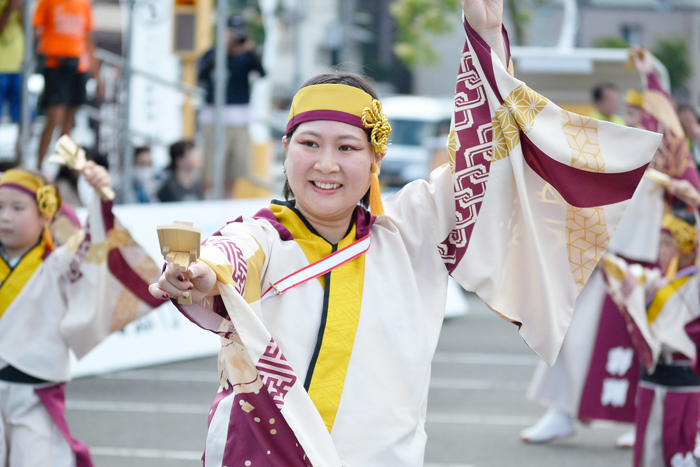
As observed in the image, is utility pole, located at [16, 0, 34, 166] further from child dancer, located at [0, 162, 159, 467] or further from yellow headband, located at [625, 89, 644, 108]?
yellow headband, located at [625, 89, 644, 108]

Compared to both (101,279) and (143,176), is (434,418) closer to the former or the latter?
(101,279)

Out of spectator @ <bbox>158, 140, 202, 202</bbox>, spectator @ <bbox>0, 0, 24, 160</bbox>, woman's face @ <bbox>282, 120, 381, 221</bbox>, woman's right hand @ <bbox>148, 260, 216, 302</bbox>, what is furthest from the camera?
spectator @ <bbox>158, 140, 202, 202</bbox>

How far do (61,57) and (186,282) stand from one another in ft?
20.3

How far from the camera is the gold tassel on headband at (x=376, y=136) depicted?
2496 mm

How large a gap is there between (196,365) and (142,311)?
3.62 metres

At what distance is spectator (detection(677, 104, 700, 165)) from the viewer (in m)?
7.09

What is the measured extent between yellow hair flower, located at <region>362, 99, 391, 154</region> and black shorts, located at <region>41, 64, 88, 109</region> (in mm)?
5666

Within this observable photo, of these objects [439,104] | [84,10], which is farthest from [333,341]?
[439,104]

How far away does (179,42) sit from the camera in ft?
32.5

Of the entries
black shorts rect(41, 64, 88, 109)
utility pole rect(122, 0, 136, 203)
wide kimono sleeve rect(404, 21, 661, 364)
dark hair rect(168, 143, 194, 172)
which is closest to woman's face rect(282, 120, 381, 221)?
wide kimono sleeve rect(404, 21, 661, 364)

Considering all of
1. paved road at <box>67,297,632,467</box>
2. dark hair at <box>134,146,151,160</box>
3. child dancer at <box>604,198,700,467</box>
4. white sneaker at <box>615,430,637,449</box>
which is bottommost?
paved road at <box>67,297,632,467</box>

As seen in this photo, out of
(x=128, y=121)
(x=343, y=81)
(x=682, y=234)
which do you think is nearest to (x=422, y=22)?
(x=128, y=121)

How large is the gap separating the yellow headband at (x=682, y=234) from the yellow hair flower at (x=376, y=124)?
238 centimetres

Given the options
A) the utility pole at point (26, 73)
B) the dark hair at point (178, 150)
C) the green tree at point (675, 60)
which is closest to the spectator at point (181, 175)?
the dark hair at point (178, 150)
